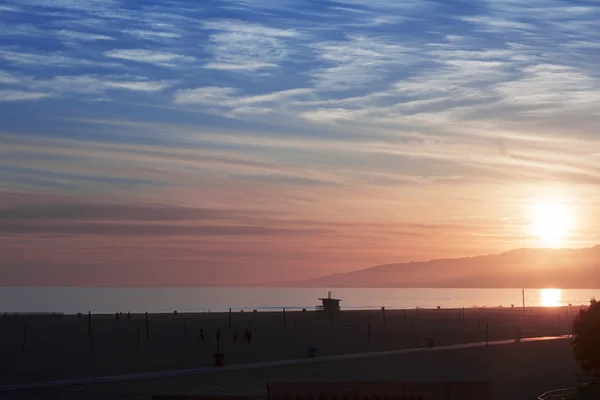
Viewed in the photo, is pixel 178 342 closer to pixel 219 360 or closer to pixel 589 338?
pixel 219 360

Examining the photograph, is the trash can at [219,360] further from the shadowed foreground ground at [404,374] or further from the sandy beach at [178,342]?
the shadowed foreground ground at [404,374]

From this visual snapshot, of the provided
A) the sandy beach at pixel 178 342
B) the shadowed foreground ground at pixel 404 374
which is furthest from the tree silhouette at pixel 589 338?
the sandy beach at pixel 178 342

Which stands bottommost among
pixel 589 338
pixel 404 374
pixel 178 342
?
pixel 404 374

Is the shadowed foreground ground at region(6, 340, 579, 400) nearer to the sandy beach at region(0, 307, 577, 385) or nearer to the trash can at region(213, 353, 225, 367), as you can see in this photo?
the trash can at region(213, 353, 225, 367)

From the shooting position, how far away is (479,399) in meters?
33.8

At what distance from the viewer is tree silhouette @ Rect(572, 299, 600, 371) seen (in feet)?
123

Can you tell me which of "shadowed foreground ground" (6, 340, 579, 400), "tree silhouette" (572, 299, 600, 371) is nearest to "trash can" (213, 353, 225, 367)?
"shadowed foreground ground" (6, 340, 579, 400)

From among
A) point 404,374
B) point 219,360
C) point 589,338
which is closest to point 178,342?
point 219,360

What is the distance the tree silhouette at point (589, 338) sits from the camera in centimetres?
3738

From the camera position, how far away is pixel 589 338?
37656 millimetres

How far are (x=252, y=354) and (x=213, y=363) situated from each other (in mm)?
6679

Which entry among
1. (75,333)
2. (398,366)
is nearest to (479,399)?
(398,366)

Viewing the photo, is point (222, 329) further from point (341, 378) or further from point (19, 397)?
point (19, 397)

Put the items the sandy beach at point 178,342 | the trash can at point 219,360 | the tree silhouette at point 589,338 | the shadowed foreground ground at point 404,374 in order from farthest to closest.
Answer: the sandy beach at point 178,342 → the trash can at point 219,360 → the tree silhouette at point 589,338 → the shadowed foreground ground at point 404,374
